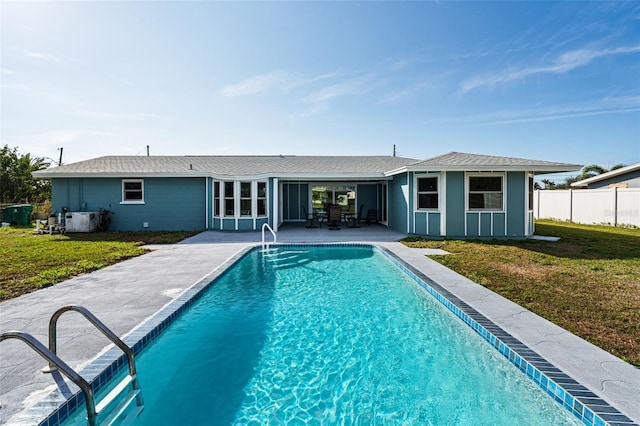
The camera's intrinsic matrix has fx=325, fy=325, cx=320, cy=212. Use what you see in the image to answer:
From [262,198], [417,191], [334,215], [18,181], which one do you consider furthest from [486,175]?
[18,181]

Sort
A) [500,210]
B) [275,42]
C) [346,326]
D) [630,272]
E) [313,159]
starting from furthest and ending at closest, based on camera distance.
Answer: [313,159], [275,42], [500,210], [630,272], [346,326]

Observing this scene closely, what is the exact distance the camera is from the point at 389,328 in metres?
4.49

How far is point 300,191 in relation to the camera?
18.7 metres

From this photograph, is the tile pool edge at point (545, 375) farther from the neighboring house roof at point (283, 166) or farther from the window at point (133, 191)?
the window at point (133, 191)

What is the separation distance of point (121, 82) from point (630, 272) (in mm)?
16822

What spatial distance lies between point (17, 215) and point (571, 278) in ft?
79.2

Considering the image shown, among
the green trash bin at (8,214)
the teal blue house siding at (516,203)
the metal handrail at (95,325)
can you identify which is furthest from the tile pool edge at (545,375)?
the green trash bin at (8,214)

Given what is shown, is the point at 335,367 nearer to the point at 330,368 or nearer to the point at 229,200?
the point at 330,368

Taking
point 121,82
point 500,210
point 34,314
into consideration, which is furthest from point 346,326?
point 121,82

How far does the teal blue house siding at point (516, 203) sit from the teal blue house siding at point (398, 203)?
139 inches

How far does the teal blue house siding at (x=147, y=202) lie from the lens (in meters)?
14.6

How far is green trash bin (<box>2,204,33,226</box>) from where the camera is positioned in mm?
17558

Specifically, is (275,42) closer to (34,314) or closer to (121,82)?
(121,82)

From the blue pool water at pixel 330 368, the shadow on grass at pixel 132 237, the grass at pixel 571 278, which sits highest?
the shadow on grass at pixel 132 237
